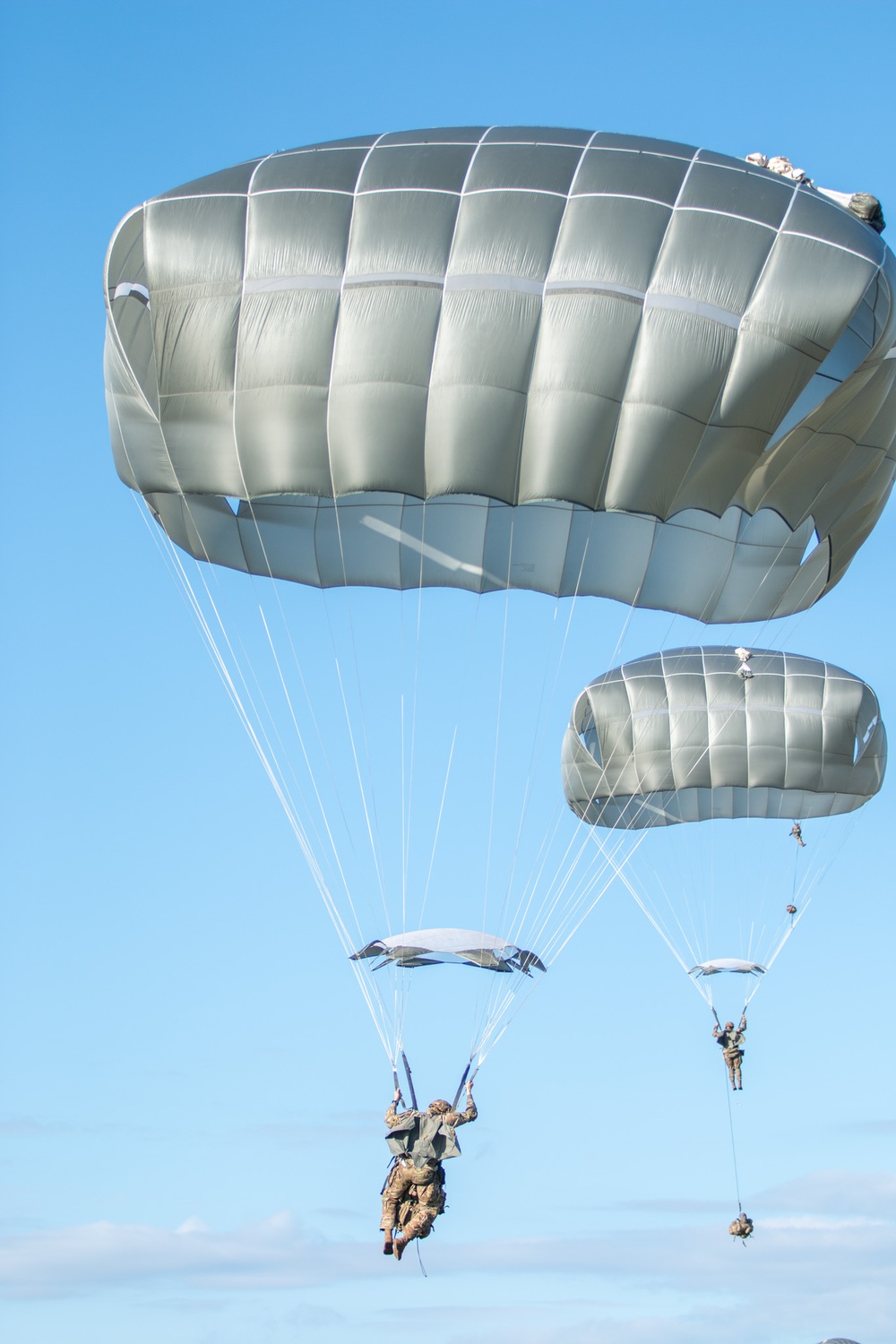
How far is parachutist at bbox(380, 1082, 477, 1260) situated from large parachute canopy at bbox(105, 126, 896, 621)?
17.3 feet

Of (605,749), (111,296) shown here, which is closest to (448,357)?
(111,296)

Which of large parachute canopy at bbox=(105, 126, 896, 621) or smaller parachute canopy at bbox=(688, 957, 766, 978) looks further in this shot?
smaller parachute canopy at bbox=(688, 957, 766, 978)

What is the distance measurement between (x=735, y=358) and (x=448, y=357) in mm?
2362

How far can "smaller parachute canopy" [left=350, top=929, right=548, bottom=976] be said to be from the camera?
58.9 feet

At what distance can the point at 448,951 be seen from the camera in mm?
17797

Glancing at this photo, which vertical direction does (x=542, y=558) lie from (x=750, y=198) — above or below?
below

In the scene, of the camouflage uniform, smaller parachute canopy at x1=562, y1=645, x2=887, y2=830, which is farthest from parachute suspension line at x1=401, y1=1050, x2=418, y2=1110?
smaller parachute canopy at x1=562, y1=645, x2=887, y2=830

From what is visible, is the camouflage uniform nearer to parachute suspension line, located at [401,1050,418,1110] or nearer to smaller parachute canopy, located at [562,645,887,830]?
parachute suspension line, located at [401,1050,418,1110]

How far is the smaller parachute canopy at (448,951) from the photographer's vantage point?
17938 millimetres

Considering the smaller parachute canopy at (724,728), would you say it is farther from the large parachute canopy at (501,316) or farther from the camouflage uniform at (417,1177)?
the camouflage uniform at (417,1177)

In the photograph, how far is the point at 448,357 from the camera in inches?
659

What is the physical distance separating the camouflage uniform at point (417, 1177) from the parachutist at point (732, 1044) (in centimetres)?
1455

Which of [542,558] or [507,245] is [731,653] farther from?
[507,245]

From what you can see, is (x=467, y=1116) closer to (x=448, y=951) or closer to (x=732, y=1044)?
(x=448, y=951)
